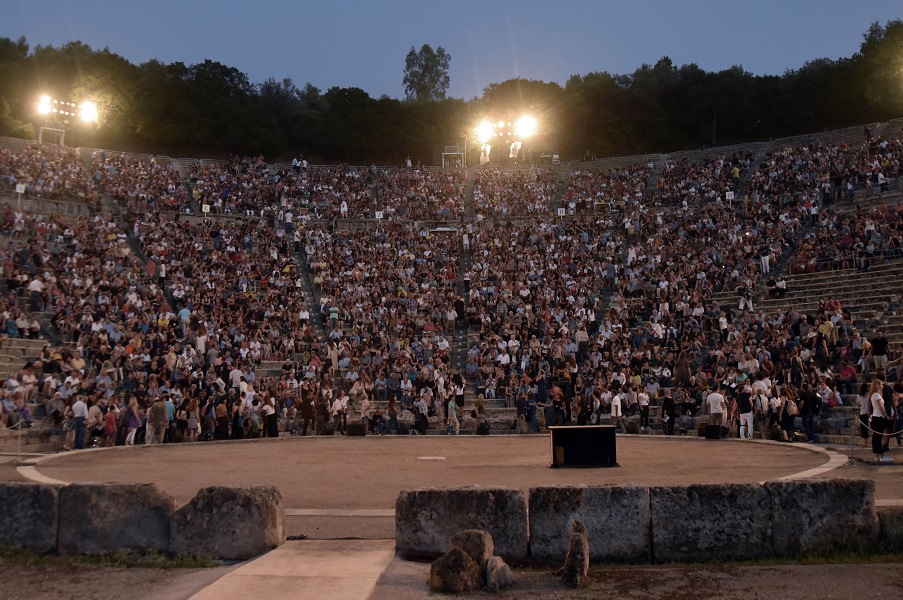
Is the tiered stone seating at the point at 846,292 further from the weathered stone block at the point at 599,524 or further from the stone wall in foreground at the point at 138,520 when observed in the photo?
the stone wall in foreground at the point at 138,520

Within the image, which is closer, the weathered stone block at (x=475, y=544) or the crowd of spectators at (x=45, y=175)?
the weathered stone block at (x=475, y=544)

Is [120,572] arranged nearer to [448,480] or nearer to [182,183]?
[448,480]

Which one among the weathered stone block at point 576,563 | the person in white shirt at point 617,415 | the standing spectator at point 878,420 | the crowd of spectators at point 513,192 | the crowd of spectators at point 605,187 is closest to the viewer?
the weathered stone block at point 576,563

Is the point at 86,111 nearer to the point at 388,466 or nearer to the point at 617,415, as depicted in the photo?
the point at 617,415

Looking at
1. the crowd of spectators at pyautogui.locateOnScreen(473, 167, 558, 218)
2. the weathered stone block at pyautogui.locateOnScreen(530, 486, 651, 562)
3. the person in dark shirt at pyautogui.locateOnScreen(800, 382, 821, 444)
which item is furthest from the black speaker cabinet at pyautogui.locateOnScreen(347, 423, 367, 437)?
the crowd of spectators at pyautogui.locateOnScreen(473, 167, 558, 218)

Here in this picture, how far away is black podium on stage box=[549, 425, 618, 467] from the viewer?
14.1 metres

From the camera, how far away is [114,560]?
22.9ft

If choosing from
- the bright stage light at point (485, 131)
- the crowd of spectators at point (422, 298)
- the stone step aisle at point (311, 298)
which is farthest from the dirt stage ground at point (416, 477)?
the bright stage light at point (485, 131)

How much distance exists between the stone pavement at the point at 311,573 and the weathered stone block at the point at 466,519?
322mm

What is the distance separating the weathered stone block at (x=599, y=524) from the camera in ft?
22.7

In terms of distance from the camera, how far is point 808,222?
35.5 m

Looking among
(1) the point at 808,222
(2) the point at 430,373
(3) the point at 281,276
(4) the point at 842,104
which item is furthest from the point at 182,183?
(4) the point at 842,104

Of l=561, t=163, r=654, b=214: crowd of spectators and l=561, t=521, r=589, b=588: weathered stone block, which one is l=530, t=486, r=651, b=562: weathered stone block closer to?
l=561, t=521, r=589, b=588: weathered stone block

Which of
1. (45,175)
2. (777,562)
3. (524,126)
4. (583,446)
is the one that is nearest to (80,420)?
(583,446)
